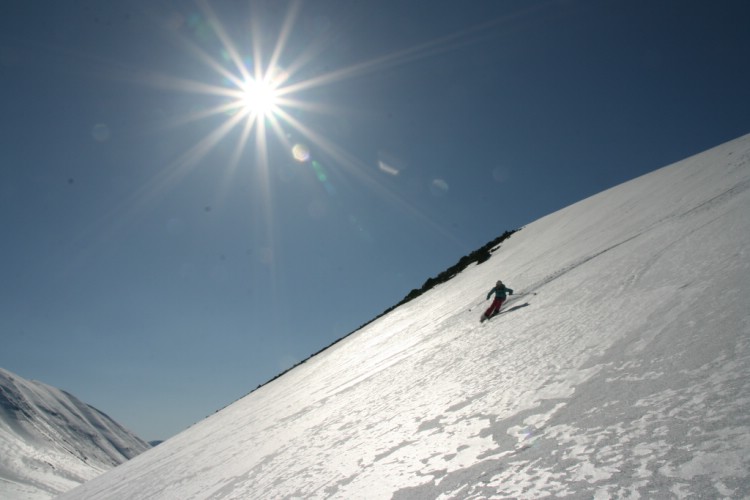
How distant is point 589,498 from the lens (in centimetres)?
181

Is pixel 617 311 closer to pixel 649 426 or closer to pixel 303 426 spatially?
pixel 649 426

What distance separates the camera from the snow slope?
200cm

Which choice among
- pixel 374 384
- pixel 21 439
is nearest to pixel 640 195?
pixel 374 384

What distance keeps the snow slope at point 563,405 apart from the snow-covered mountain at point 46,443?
9186 cm

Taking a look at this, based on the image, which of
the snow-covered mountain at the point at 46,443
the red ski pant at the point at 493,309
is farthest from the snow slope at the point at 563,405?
the snow-covered mountain at the point at 46,443

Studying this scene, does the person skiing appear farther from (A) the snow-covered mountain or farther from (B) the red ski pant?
(A) the snow-covered mountain

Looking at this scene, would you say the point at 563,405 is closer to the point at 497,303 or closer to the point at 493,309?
the point at 493,309

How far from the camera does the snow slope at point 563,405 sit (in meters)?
2.00

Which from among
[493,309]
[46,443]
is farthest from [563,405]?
[46,443]

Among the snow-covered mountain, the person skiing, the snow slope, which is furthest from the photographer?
the snow-covered mountain

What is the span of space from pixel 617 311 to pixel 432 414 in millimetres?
2438

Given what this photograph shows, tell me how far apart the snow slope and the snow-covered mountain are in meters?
91.9

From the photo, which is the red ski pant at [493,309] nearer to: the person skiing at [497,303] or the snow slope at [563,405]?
the person skiing at [497,303]

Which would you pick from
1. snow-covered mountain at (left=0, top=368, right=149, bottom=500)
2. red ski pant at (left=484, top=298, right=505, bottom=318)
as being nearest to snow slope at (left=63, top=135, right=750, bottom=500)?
red ski pant at (left=484, top=298, right=505, bottom=318)
